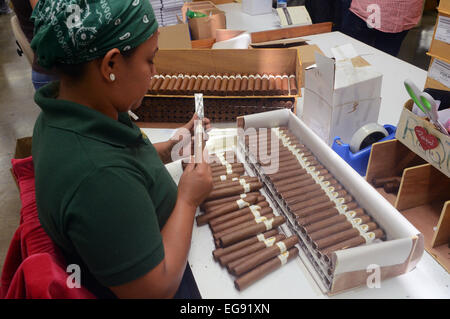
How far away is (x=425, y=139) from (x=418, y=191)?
0.23m

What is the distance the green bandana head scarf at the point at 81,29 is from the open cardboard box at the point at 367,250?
86 centimetres

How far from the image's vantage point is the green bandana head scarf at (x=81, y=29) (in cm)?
79

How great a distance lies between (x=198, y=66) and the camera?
2.18 metres

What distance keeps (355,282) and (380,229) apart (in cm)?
23

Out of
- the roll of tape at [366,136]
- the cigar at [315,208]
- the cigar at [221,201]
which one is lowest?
the cigar at [221,201]

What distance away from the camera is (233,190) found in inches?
54.1

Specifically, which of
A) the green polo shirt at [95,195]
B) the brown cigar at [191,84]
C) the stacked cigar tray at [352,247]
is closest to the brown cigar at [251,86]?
the brown cigar at [191,84]

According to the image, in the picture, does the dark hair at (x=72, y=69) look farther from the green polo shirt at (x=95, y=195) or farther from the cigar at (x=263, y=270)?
the cigar at (x=263, y=270)

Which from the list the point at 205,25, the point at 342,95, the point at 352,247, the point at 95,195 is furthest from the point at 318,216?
the point at 205,25

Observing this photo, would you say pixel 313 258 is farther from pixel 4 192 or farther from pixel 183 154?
pixel 4 192

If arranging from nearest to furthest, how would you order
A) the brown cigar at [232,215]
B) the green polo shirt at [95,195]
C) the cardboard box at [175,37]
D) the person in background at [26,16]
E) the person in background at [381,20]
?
1. the green polo shirt at [95,195]
2. the brown cigar at [232,215]
3. the person in background at [26,16]
4. the cardboard box at [175,37]
5. the person in background at [381,20]

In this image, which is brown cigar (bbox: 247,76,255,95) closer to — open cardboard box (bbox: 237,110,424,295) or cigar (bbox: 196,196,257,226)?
open cardboard box (bbox: 237,110,424,295)

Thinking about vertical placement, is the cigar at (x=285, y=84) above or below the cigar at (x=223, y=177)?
above
